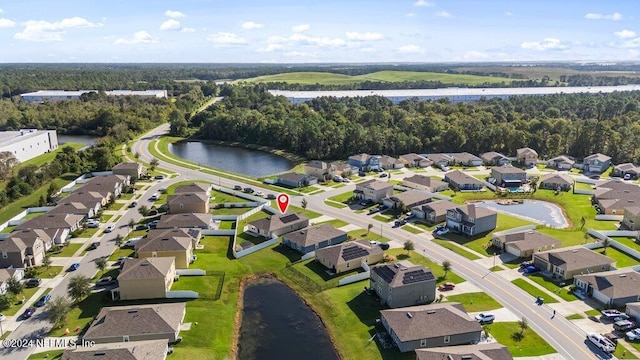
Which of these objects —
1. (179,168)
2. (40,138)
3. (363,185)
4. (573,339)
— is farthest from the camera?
(40,138)

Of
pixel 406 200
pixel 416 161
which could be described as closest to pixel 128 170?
pixel 406 200

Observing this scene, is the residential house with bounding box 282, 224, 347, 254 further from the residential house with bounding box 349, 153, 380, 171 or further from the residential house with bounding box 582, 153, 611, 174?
the residential house with bounding box 582, 153, 611, 174

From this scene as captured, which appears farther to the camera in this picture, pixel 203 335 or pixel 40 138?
pixel 40 138

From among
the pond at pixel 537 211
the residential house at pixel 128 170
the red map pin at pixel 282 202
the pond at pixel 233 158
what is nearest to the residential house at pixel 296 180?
the pond at pixel 233 158

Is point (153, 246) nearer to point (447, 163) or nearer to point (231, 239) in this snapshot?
point (231, 239)

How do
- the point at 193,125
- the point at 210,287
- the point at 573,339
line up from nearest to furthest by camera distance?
the point at 573,339
the point at 210,287
the point at 193,125

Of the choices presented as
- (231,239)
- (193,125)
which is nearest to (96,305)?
(231,239)

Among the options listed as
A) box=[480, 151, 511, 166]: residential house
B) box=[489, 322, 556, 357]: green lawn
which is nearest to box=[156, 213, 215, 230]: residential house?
box=[489, 322, 556, 357]: green lawn
